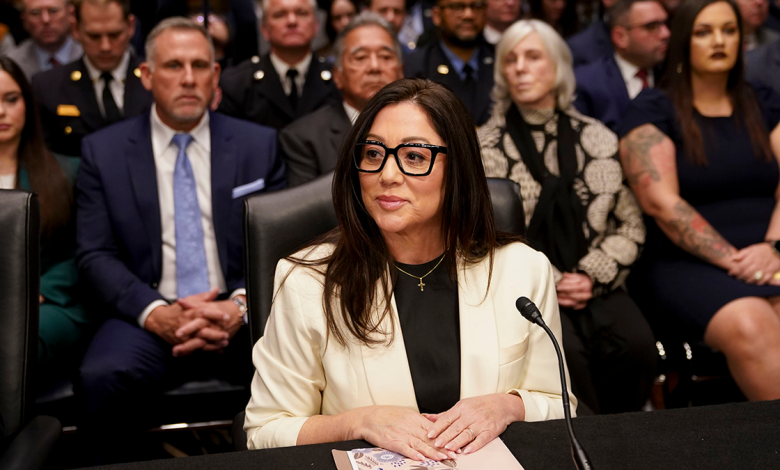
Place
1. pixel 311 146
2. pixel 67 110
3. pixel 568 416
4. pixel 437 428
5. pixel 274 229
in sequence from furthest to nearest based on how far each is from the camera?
pixel 67 110 → pixel 311 146 → pixel 274 229 → pixel 437 428 → pixel 568 416

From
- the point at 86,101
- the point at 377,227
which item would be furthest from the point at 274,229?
the point at 86,101

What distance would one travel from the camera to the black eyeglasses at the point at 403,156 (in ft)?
4.93

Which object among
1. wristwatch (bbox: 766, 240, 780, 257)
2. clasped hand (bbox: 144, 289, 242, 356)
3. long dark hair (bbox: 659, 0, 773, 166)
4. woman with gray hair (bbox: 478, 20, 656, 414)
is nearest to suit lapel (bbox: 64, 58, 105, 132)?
clasped hand (bbox: 144, 289, 242, 356)

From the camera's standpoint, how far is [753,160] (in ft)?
8.77

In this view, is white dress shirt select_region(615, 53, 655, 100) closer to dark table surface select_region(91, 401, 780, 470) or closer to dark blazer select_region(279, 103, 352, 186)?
dark blazer select_region(279, 103, 352, 186)

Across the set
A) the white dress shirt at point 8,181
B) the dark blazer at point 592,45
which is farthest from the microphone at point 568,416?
the dark blazer at point 592,45

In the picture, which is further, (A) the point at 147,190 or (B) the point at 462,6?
(B) the point at 462,6

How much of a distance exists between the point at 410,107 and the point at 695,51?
65.6 inches

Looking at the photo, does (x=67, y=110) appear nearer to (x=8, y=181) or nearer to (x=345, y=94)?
(x=8, y=181)

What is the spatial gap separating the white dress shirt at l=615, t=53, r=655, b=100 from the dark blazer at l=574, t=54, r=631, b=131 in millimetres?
140

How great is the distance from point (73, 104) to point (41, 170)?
2.63ft

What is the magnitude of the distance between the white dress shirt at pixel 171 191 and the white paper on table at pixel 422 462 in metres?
1.50

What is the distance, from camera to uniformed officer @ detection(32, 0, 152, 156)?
126 inches

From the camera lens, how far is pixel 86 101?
10.6ft
